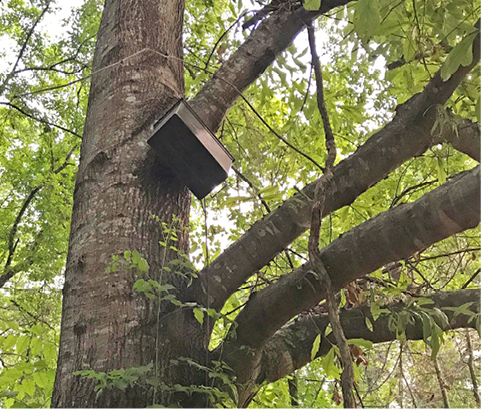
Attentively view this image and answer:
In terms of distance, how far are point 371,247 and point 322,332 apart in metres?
0.53

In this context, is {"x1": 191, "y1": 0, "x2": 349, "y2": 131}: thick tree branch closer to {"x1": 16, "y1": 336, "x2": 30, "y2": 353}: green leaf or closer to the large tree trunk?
the large tree trunk

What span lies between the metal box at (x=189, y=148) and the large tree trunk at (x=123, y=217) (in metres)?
0.08

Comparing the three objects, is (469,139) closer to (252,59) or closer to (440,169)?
(440,169)

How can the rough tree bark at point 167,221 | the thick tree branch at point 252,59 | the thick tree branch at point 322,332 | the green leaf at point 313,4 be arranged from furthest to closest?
the thick tree branch at point 252,59
the thick tree branch at point 322,332
the rough tree bark at point 167,221
the green leaf at point 313,4

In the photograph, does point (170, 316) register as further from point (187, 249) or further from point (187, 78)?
point (187, 78)

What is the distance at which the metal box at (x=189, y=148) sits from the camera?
1.54 m

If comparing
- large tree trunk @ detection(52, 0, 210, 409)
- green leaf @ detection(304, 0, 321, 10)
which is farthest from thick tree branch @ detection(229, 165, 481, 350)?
green leaf @ detection(304, 0, 321, 10)

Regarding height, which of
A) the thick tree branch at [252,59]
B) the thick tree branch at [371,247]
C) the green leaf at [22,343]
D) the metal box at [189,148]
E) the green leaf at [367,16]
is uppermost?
the thick tree branch at [252,59]

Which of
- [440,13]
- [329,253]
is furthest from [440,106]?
[329,253]

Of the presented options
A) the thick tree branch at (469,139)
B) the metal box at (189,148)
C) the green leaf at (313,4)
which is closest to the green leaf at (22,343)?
the metal box at (189,148)

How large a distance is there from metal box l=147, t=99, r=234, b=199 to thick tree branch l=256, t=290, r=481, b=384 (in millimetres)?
729

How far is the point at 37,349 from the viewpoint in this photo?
4.18 ft

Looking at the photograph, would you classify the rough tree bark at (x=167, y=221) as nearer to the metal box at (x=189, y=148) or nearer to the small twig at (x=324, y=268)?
the metal box at (x=189, y=148)

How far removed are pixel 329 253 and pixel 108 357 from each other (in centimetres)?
80
